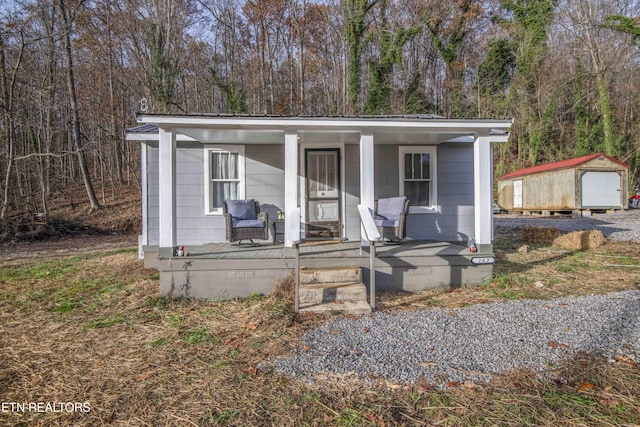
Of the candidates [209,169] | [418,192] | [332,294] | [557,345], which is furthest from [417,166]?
[557,345]

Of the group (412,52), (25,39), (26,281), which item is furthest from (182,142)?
(412,52)

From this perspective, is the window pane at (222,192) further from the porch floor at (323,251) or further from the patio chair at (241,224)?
the porch floor at (323,251)

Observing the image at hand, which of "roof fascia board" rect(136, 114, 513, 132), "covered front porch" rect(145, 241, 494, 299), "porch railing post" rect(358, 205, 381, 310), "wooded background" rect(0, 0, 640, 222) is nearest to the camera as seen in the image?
"porch railing post" rect(358, 205, 381, 310)

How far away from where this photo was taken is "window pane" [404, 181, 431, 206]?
6789mm

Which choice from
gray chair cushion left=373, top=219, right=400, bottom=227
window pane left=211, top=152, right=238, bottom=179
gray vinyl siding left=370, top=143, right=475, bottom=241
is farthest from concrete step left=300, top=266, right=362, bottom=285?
window pane left=211, top=152, right=238, bottom=179

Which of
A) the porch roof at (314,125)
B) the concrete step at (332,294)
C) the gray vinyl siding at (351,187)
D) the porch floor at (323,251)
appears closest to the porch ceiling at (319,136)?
the porch roof at (314,125)

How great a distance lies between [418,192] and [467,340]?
4031 mm

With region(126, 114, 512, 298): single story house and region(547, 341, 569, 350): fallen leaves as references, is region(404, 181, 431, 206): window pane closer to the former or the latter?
region(126, 114, 512, 298): single story house

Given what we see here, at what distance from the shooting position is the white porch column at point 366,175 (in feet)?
16.7

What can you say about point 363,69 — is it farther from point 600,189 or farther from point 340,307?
point 340,307

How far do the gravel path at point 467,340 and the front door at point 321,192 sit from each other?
3.06 metres

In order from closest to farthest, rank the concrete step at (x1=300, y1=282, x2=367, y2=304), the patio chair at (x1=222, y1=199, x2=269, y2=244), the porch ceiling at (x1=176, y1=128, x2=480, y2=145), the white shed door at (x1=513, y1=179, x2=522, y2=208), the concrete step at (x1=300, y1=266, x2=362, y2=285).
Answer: the concrete step at (x1=300, y1=282, x2=367, y2=304) → the concrete step at (x1=300, y1=266, x2=362, y2=285) → the porch ceiling at (x1=176, y1=128, x2=480, y2=145) → the patio chair at (x1=222, y1=199, x2=269, y2=244) → the white shed door at (x1=513, y1=179, x2=522, y2=208)

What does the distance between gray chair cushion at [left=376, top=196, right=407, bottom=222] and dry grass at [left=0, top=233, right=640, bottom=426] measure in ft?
5.50

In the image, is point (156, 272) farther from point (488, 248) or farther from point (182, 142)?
point (488, 248)
